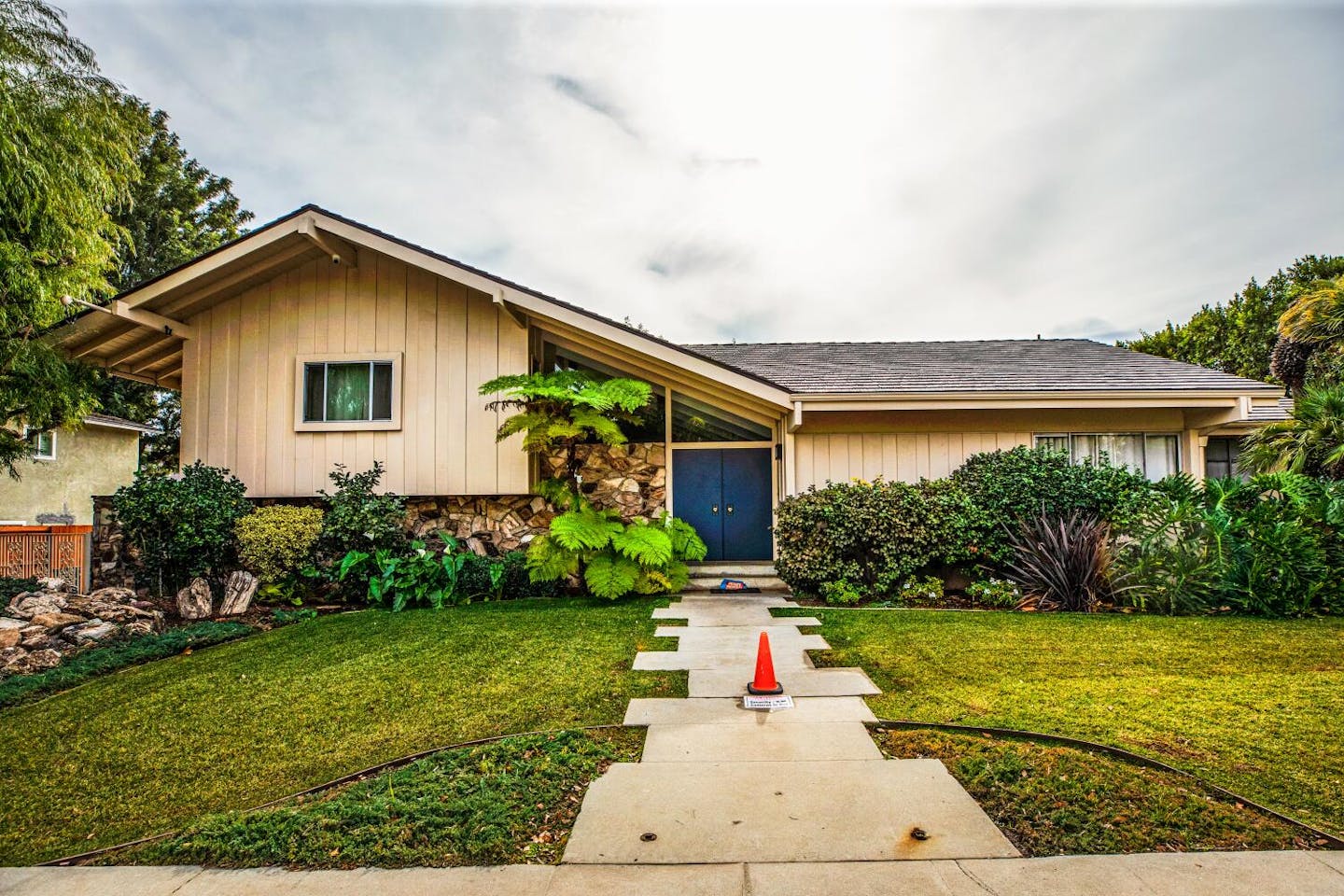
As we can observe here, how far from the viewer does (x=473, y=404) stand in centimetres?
869

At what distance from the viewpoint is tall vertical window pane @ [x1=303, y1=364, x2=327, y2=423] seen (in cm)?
894

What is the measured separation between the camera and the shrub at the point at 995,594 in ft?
23.4

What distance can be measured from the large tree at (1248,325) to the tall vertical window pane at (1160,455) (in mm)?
12829

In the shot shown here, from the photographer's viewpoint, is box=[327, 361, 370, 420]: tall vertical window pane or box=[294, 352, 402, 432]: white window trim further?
box=[327, 361, 370, 420]: tall vertical window pane

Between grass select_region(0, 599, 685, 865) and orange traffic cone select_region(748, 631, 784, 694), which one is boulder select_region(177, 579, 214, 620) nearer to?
grass select_region(0, 599, 685, 865)

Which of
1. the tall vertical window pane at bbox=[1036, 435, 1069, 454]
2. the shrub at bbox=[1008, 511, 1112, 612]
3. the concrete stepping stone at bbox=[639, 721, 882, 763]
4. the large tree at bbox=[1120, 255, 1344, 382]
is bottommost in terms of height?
the concrete stepping stone at bbox=[639, 721, 882, 763]

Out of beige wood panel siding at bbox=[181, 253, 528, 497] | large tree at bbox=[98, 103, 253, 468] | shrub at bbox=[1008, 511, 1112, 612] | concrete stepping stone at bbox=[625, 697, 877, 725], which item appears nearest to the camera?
concrete stepping stone at bbox=[625, 697, 877, 725]

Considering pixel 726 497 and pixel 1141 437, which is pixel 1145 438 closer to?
pixel 1141 437

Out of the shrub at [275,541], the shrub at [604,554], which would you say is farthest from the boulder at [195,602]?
the shrub at [604,554]

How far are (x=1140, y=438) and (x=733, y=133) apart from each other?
7.87m

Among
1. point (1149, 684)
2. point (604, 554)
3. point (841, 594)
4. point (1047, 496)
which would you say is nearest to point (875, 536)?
point (841, 594)

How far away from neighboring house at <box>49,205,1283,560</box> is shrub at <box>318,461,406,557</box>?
552 millimetres

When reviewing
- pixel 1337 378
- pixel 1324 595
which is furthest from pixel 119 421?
pixel 1337 378

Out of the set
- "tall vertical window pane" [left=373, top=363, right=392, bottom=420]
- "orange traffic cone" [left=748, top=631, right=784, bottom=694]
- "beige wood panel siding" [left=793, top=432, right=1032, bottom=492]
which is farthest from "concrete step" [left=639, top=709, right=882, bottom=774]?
"tall vertical window pane" [left=373, top=363, right=392, bottom=420]
